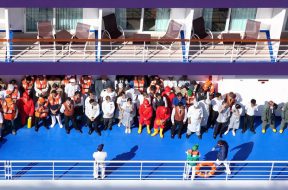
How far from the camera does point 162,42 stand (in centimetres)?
1947

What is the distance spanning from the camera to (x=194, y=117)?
18484mm

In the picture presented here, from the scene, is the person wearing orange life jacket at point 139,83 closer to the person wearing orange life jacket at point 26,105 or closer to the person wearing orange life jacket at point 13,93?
the person wearing orange life jacket at point 26,105

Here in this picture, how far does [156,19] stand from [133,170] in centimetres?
503

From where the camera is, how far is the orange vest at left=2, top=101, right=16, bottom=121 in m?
18.4

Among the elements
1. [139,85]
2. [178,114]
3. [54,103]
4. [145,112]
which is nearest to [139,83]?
[139,85]

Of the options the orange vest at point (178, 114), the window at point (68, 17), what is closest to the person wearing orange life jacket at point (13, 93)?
the window at point (68, 17)

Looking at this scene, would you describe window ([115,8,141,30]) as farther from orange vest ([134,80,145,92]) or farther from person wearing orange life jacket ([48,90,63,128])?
person wearing orange life jacket ([48,90,63,128])

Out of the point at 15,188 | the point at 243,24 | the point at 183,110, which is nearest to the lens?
the point at 15,188

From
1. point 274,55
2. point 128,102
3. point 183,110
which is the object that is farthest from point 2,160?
point 274,55

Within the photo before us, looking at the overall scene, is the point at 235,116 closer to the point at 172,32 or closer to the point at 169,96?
the point at 169,96

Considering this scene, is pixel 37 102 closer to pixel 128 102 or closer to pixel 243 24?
pixel 128 102

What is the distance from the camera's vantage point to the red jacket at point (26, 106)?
18828 mm

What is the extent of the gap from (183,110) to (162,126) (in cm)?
87

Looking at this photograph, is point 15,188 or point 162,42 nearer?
point 15,188
